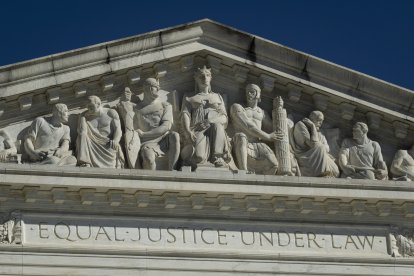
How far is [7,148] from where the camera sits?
102ft

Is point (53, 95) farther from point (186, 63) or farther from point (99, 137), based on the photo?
point (186, 63)

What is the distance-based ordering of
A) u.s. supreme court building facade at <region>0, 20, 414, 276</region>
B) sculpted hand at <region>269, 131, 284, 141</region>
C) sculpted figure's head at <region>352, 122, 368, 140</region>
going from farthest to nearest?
sculpted figure's head at <region>352, 122, 368, 140</region> < sculpted hand at <region>269, 131, 284, 141</region> < u.s. supreme court building facade at <region>0, 20, 414, 276</region>

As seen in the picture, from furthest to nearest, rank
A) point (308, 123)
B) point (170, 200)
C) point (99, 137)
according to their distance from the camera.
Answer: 1. point (308, 123)
2. point (99, 137)
3. point (170, 200)

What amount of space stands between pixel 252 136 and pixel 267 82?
3.57 ft

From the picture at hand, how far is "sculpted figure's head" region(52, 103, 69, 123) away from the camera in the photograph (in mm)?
31547

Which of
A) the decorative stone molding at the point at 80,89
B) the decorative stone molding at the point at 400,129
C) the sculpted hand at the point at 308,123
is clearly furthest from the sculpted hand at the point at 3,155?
the decorative stone molding at the point at 400,129

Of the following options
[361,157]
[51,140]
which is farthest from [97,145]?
[361,157]

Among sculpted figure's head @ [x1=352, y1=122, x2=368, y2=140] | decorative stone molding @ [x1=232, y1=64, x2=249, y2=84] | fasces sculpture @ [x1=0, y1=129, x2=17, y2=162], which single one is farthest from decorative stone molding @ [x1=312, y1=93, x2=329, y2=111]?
fasces sculpture @ [x1=0, y1=129, x2=17, y2=162]

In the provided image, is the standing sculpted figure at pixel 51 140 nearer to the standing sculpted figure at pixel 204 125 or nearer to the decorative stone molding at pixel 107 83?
the decorative stone molding at pixel 107 83

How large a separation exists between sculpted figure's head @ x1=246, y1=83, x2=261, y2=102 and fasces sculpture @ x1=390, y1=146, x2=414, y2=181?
2.90m

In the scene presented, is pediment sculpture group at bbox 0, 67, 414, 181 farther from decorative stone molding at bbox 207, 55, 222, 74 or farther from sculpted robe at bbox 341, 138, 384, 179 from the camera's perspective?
decorative stone molding at bbox 207, 55, 222, 74

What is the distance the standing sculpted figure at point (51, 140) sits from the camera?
3111 cm

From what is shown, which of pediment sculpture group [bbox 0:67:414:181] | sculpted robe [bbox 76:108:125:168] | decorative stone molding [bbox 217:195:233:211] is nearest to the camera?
sculpted robe [bbox 76:108:125:168]

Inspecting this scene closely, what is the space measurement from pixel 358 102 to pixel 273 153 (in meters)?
1.98
